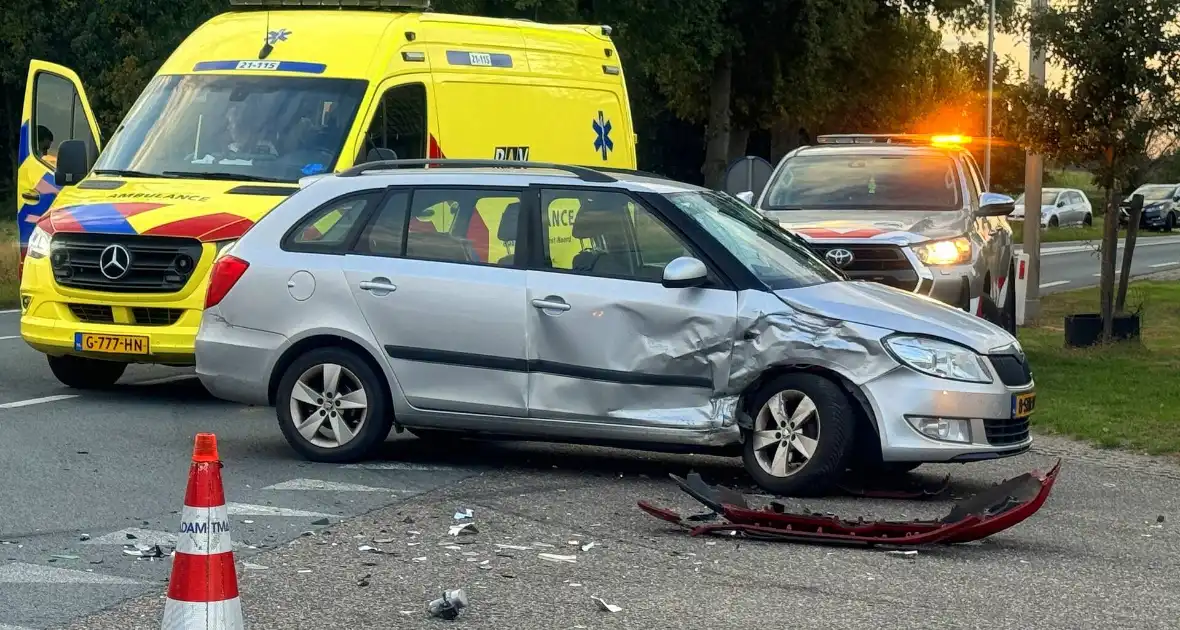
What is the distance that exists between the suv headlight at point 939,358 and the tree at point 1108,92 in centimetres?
919

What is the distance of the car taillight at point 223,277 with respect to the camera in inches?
391

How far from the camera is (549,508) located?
8.38 m

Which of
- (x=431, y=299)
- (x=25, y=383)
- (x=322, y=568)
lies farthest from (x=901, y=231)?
(x=322, y=568)

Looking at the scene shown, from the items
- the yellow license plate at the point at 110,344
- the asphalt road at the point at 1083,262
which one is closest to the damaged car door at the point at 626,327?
the yellow license plate at the point at 110,344

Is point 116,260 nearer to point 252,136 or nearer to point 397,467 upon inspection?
point 252,136

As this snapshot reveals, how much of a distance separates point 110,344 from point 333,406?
268 centimetres

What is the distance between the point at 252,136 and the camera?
1259cm

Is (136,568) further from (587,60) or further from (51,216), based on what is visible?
(587,60)

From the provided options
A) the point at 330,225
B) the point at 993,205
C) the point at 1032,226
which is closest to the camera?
the point at 330,225

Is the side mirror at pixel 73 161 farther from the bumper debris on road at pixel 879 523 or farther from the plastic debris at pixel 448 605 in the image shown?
the plastic debris at pixel 448 605

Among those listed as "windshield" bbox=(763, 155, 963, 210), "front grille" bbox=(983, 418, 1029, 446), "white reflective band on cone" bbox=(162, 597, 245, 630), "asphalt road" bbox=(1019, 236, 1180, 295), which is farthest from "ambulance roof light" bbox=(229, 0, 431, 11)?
"asphalt road" bbox=(1019, 236, 1180, 295)

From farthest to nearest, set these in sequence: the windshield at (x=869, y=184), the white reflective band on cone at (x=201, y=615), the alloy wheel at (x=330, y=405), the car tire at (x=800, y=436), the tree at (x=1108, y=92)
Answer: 1. the tree at (x=1108, y=92)
2. the windshield at (x=869, y=184)
3. the alloy wheel at (x=330, y=405)
4. the car tire at (x=800, y=436)
5. the white reflective band on cone at (x=201, y=615)

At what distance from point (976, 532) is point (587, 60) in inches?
318

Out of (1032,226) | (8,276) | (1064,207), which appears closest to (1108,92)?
(1032,226)
